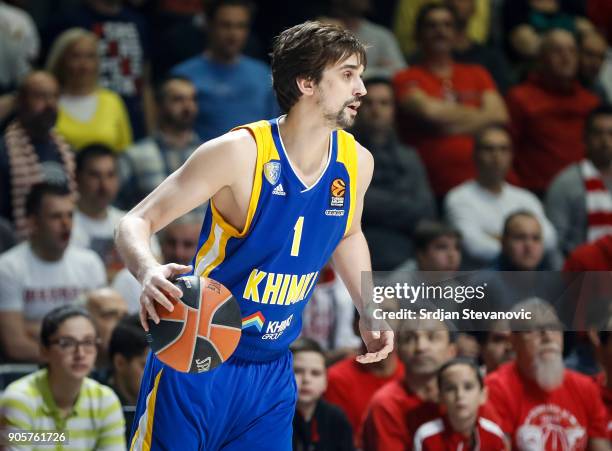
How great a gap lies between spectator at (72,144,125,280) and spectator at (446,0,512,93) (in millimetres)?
3414

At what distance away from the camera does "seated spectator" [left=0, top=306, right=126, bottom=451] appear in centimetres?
568

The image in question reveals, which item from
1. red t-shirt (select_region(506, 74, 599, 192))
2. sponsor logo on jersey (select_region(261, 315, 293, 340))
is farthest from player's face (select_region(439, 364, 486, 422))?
red t-shirt (select_region(506, 74, 599, 192))

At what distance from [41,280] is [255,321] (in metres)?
3.52

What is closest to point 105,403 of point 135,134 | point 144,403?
point 144,403

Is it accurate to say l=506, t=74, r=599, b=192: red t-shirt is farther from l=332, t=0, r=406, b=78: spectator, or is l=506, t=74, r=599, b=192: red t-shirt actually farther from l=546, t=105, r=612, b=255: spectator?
l=332, t=0, r=406, b=78: spectator

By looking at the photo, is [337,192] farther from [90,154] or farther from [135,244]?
[90,154]

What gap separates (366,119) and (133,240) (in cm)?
509

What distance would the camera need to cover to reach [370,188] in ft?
28.3

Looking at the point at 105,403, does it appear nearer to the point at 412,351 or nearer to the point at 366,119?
the point at 412,351

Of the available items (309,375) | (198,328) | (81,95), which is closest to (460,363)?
(309,375)

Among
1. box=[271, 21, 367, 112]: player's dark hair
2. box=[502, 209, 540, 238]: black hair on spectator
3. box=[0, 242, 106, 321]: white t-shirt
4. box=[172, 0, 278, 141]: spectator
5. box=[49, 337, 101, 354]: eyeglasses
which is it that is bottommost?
box=[49, 337, 101, 354]: eyeglasses

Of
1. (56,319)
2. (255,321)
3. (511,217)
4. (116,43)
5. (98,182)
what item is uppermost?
(116,43)

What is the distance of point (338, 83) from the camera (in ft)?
13.8

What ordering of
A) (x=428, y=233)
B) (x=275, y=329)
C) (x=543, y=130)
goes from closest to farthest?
1. (x=275, y=329)
2. (x=428, y=233)
3. (x=543, y=130)
